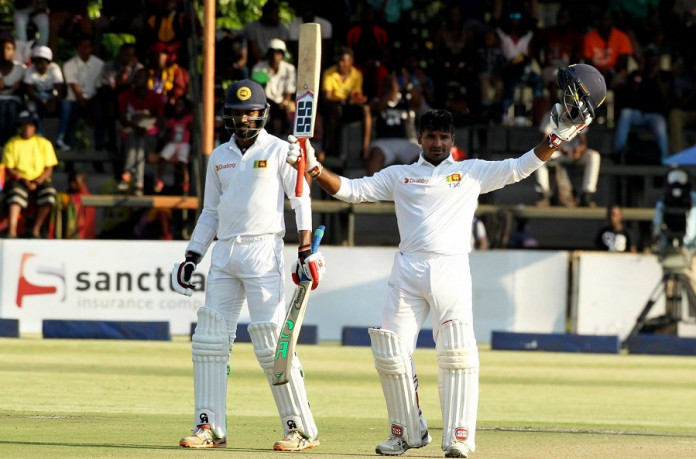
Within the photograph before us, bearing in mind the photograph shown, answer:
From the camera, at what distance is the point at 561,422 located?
8.26 m

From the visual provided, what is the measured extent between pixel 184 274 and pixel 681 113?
12080 mm

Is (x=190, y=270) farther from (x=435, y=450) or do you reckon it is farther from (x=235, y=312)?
(x=435, y=450)

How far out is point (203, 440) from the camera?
6137 mm

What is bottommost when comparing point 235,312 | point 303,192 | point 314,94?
point 235,312

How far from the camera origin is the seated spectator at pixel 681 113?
17281 millimetres

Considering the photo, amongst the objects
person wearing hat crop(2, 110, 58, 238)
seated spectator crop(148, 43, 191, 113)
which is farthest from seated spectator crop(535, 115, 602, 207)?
person wearing hat crop(2, 110, 58, 238)

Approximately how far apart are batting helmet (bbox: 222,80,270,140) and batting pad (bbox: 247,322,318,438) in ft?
2.93

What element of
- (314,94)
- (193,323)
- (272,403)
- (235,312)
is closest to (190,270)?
(235,312)

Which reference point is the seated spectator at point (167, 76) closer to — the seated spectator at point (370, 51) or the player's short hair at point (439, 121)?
the seated spectator at point (370, 51)

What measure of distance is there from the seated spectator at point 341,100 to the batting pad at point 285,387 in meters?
10.2

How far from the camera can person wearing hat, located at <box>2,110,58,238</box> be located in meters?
14.9

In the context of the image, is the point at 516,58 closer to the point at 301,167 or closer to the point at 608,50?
the point at 608,50

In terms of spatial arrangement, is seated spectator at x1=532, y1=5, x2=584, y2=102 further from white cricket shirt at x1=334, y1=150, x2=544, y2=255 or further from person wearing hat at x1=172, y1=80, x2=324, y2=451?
person wearing hat at x1=172, y1=80, x2=324, y2=451

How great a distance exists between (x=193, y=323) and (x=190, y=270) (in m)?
7.44
